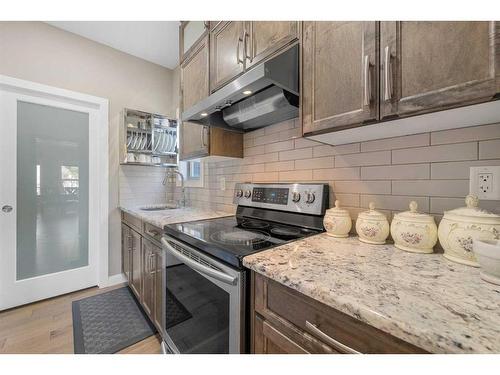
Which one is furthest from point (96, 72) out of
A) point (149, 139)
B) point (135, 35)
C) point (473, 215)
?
point (473, 215)

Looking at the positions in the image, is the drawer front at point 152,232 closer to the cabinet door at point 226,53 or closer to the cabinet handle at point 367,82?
the cabinet door at point 226,53

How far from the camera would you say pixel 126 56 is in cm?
252

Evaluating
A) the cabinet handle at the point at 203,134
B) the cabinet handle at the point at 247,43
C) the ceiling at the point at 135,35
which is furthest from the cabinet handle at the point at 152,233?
the ceiling at the point at 135,35

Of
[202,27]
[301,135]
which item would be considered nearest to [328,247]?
[301,135]

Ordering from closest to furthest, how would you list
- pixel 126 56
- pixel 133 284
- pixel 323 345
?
pixel 323 345 < pixel 133 284 < pixel 126 56

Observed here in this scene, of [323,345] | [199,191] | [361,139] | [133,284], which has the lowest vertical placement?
[133,284]

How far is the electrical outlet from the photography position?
763 millimetres

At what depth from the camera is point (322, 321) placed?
1.84ft

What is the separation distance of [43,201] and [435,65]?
118 inches

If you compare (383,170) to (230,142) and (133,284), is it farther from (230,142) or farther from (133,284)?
(133,284)

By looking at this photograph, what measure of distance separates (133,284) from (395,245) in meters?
2.16

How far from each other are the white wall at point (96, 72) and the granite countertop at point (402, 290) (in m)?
2.37

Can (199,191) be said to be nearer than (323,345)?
No

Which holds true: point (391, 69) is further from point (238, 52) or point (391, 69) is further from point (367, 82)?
point (238, 52)
